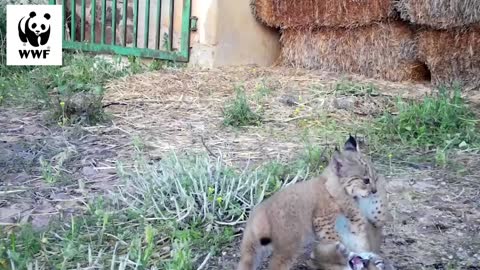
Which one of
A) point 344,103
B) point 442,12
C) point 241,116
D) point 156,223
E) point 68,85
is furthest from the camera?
point 68,85

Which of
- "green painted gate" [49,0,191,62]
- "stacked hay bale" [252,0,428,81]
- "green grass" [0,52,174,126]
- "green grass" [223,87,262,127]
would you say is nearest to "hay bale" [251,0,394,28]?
"stacked hay bale" [252,0,428,81]

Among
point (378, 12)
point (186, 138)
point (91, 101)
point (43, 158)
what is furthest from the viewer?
point (378, 12)

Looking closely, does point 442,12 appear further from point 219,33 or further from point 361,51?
point 219,33

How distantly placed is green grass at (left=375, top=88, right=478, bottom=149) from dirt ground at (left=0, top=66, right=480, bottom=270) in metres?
0.23

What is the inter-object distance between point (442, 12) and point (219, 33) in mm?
1994

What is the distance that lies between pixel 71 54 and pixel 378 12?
305 centimetres

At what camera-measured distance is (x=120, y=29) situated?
7336 mm

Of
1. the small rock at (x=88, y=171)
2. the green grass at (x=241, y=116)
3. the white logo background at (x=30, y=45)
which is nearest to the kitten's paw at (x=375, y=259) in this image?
the small rock at (x=88, y=171)

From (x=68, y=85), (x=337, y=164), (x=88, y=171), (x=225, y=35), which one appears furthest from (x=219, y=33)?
(x=337, y=164)

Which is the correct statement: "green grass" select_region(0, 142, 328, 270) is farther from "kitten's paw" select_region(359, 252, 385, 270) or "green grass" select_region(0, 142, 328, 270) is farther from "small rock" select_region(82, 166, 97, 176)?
"kitten's paw" select_region(359, 252, 385, 270)

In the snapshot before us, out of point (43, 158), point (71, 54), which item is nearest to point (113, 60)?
point (71, 54)

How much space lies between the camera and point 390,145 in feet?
14.5

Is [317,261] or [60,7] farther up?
[60,7]

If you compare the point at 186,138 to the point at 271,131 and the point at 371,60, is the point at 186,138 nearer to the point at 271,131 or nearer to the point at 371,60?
the point at 271,131
